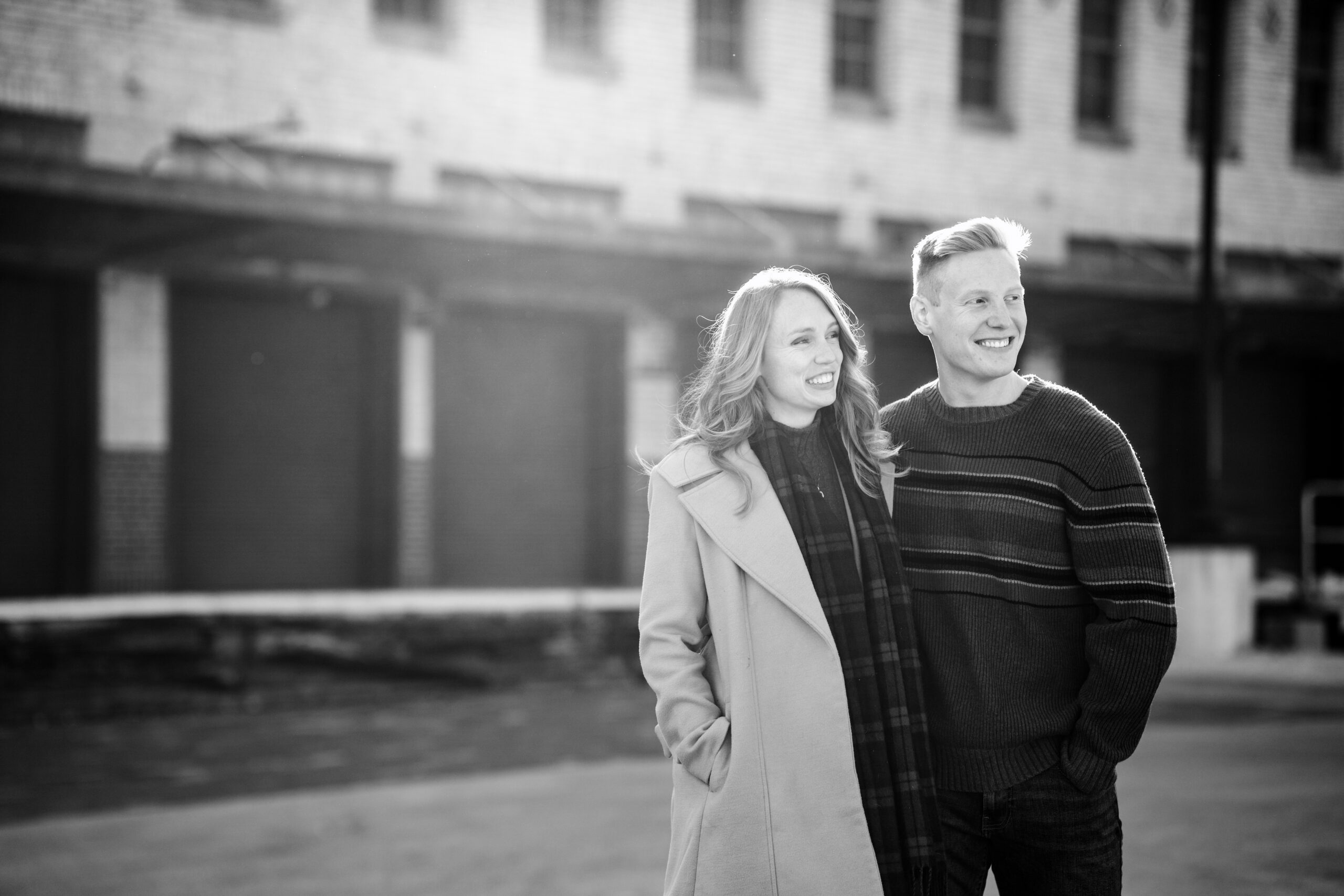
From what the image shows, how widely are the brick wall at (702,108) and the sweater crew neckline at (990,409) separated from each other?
48.9 feet

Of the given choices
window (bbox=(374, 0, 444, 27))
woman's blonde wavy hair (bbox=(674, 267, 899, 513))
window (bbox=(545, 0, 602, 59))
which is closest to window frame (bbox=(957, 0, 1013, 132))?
window (bbox=(545, 0, 602, 59))

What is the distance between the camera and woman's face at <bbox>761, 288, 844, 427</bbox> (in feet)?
10.4

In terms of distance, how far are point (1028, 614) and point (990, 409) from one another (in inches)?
17.5

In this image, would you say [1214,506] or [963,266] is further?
[1214,506]

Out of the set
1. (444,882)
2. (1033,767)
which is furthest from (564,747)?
(1033,767)

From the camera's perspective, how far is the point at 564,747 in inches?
396

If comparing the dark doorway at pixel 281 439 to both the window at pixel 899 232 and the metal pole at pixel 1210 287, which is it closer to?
the window at pixel 899 232

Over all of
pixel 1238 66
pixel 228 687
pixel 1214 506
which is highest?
pixel 1238 66

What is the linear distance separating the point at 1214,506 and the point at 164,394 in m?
11.0

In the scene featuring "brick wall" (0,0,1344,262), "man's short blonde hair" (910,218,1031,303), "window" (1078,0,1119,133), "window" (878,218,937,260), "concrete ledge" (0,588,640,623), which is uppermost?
"window" (1078,0,1119,133)

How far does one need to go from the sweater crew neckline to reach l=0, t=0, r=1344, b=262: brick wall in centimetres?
1489

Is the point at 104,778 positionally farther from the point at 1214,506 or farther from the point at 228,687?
the point at 1214,506

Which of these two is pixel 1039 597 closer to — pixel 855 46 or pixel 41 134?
pixel 41 134

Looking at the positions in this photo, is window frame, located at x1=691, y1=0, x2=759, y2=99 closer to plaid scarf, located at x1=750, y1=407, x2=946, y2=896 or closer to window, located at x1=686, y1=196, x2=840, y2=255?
window, located at x1=686, y1=196, x2=840, y2=255
